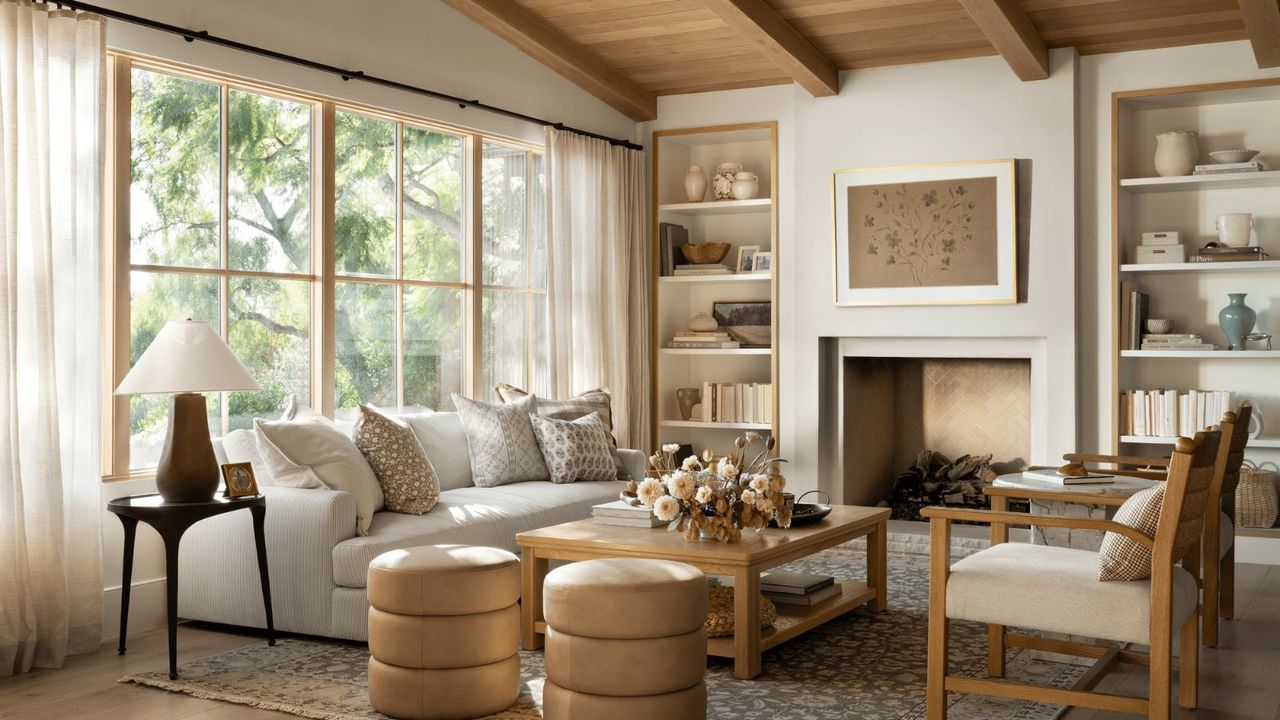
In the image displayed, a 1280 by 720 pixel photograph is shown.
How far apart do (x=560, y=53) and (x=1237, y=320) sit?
3777mm

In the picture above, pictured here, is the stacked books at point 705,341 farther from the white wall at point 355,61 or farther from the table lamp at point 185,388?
the table lamp at point 185,388

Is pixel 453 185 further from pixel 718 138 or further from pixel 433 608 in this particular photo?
pixel 433 608

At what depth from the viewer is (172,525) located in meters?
3.98

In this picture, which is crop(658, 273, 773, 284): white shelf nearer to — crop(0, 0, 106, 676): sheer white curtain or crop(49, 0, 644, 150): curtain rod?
crop(49, 0, 644, 150): curtain rod

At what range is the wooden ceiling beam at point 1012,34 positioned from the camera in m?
5.52

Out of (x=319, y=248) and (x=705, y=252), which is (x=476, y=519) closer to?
(x=319, y=248)

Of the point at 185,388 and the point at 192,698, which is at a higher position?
the point at 185,388

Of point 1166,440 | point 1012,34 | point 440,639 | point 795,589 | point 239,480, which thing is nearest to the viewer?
point 440,639

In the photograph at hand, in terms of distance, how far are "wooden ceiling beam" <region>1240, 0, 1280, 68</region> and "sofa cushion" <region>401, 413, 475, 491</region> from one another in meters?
3.89

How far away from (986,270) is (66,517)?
15.1 ft

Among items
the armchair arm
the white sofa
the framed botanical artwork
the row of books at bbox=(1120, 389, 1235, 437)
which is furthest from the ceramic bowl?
the white sofa

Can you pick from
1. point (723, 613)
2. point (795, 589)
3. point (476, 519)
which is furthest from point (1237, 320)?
point (476, 519)

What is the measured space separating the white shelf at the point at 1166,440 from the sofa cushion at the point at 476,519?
2.67 meters

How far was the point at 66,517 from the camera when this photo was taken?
13.8ft
